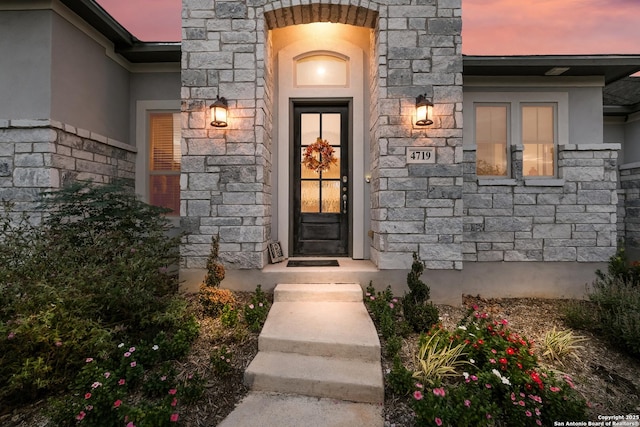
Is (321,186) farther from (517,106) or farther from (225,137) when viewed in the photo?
(517,106)

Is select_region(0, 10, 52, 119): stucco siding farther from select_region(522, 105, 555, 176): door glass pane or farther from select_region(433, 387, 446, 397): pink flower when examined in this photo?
select_region(522, 105, 555, 176): door glass pane

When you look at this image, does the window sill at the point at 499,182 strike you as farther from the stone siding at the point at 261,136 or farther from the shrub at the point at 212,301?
the shrub at the point at 212,301

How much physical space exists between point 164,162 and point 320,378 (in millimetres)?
4663

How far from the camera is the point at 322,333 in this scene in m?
2.91

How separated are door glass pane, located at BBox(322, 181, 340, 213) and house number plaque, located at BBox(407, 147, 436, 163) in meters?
1.41

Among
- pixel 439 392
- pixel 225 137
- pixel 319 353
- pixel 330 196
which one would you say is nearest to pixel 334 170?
pixel 330 196

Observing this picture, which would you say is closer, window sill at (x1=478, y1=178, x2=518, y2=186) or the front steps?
the front steps

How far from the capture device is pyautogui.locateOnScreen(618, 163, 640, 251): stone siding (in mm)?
5708

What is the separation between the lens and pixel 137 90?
5.35 m

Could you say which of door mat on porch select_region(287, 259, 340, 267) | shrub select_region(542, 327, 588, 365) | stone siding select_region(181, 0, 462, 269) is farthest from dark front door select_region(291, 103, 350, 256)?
shrub select_region(542, 327, 588, 365)

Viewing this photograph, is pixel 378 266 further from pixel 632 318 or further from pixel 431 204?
pixel 632 318

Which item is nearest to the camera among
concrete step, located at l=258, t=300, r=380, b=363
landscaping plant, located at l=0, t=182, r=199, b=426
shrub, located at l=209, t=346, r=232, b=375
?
landscaping plant, located at l=0, t=182, r=199, b=426

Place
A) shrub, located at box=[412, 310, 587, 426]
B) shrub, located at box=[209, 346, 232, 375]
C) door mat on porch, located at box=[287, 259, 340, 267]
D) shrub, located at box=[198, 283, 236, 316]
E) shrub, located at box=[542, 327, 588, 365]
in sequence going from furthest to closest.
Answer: door mat on porch, located at box=[287, 259, 340, 267], shrub, located at box=[198, 283, 236, 316], shrub, located at box=[542, 327, 588, 365], shrub, located at box=[209, 346, 232, 375], shrub, located at box=[412, 310, 587, 426]

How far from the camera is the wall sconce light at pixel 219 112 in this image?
3.84m
